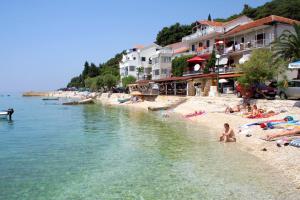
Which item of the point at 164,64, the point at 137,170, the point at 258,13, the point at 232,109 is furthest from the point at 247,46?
the point at 258,13

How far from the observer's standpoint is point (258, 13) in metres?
84.6

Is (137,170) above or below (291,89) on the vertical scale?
below

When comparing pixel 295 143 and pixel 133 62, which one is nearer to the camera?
pixel 295 143

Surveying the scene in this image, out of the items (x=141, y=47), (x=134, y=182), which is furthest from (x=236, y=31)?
(x=141, y=47)

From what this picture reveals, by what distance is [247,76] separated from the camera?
32.8 metres

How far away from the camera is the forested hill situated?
243 feet

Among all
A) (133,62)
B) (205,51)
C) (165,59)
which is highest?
(133,62)

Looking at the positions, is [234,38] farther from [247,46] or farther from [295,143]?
[295,143]

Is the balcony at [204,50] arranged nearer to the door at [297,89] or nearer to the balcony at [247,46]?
the balcony at [247,46]

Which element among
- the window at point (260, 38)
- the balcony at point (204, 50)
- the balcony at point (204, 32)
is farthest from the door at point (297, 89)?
the balcony at point (204, 32)

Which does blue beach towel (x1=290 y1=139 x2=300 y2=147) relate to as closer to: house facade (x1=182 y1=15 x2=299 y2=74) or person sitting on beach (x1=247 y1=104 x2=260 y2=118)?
person sitting on beach (x1=247 y1=104 x2=260 y2=118)

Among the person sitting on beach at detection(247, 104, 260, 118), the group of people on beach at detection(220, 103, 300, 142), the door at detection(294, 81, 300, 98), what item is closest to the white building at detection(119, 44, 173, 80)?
→ the group of people on beach at detection(220, 103, 300, 142)

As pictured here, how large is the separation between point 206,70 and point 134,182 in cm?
4123

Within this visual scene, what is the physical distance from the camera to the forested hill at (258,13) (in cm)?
7419
